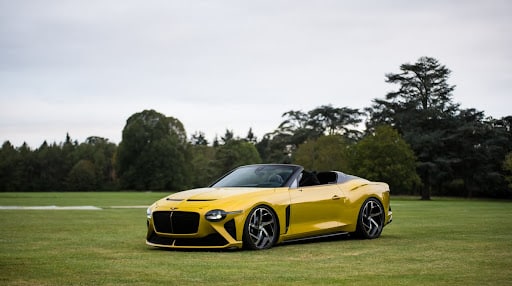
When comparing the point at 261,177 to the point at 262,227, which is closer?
the point at 262,227

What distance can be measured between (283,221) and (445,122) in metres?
68.8

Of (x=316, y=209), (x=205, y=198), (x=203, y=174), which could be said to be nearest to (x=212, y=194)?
(x=205, y=198)

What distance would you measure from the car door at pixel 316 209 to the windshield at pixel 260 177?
33 cm

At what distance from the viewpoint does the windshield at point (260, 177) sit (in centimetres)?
1144

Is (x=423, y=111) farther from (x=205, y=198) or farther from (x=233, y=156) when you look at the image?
(x=205, y=198)

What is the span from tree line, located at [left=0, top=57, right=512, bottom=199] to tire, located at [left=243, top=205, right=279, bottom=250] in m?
54.9

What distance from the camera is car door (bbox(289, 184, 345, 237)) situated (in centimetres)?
1120

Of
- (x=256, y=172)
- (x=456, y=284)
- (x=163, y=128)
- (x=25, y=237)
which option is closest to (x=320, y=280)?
(x=456, y=284)

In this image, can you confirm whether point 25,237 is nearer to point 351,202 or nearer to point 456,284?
point 351,202

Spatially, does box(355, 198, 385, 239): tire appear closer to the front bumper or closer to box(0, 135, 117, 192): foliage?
the front bumper

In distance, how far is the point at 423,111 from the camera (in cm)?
7725

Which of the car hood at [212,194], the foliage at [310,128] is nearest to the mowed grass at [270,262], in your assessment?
the car hood at [212,194]

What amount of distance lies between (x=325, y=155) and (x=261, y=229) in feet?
211

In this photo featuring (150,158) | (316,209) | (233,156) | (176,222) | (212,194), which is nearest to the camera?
(176,222)
